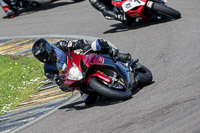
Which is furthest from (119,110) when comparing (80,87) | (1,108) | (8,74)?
(8,74)

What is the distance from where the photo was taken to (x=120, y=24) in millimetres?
14289

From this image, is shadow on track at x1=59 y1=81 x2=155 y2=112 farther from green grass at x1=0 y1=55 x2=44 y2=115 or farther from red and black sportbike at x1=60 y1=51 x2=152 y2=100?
green grass at x1=0 y1=55 x2=44 y2=115

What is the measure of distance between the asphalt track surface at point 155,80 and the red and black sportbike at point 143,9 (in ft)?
0.90

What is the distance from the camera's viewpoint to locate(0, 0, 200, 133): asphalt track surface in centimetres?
649

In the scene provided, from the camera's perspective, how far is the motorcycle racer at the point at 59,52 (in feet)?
24.6

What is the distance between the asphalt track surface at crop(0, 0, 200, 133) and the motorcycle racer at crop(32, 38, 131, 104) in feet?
2.19

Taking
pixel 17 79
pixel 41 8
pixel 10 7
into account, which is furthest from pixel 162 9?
pixel 10 7

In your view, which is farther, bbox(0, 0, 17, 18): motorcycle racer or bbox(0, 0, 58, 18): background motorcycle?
bbox(0, 0, 58, 18): background motorcycle

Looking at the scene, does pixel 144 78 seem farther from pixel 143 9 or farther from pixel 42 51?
pixel 143 9

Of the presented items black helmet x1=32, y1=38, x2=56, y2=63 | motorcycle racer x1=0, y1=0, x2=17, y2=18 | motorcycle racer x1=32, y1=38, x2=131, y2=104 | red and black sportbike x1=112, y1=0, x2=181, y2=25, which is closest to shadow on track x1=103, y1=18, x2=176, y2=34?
red and black sportbike x1=112, y1=0, x2=181, y2=25

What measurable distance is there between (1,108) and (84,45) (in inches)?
114

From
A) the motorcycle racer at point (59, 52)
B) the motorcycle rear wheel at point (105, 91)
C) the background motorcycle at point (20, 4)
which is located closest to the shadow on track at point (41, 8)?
the background motorcycle at point (20, 4)

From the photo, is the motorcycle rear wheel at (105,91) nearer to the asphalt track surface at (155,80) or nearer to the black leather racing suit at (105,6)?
the asphalt track surface at (155,80)

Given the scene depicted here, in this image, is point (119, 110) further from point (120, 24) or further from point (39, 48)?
point (120, 24)
